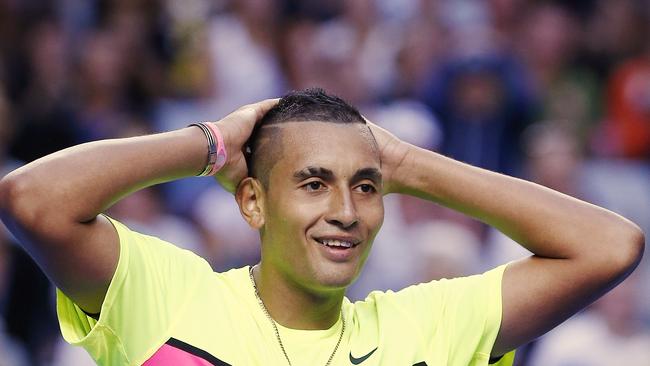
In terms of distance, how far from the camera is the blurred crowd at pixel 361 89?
26.8 feet

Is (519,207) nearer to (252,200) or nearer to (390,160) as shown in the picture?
(390,160)

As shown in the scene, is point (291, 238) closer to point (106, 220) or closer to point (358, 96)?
point (106, 220)

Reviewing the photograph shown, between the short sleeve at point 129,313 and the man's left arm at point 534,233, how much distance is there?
3.09 ft

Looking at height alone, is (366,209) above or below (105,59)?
below

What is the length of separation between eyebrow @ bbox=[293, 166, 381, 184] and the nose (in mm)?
76

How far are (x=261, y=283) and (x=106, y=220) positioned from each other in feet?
2.22

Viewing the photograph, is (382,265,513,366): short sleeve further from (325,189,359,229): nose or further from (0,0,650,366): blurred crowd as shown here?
(0,0,650,366): blurred crowd

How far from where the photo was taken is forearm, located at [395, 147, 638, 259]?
421cm

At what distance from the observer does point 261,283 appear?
4.18 meters

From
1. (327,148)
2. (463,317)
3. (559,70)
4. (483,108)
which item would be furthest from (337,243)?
(559,70)

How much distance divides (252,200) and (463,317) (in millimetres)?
834

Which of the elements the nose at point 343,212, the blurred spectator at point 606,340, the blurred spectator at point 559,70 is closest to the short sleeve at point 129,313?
the nose at point 343,212

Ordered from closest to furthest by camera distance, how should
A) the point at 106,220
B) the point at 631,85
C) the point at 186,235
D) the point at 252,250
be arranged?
the point at 106,220 → the point at 252,250 → the point at 186,235 → the point at 631,85

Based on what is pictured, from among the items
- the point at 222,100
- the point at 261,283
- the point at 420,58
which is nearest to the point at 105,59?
the point at 222,100
